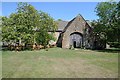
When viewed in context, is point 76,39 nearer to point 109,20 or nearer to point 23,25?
point 109,20

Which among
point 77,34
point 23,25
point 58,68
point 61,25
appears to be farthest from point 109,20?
point 58,68

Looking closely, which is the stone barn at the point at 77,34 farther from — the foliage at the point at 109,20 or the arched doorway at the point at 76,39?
the foliage at the point at 109,20

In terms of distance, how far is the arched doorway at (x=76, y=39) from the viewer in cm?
5172

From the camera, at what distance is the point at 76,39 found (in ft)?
170

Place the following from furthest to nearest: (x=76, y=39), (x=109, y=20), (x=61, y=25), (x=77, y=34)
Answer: (x=61, y=25), (x=77, y=34), (x=76, y=39), (x=109, y=20)

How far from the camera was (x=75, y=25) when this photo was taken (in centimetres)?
5128

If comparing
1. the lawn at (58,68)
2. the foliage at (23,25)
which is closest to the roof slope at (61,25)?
the foliage at (23,25)

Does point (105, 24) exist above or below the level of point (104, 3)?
below

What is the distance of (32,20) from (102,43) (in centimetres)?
1984

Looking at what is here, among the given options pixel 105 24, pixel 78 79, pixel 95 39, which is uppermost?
pixel 105 24

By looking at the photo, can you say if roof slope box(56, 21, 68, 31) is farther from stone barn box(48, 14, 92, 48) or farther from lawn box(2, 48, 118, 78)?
lawn box(2, 48, 118, 78)

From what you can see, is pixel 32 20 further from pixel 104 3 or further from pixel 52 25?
pixel 104 3

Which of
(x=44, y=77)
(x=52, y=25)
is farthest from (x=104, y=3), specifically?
(x=44, y=77)

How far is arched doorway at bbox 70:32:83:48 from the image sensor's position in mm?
51719
